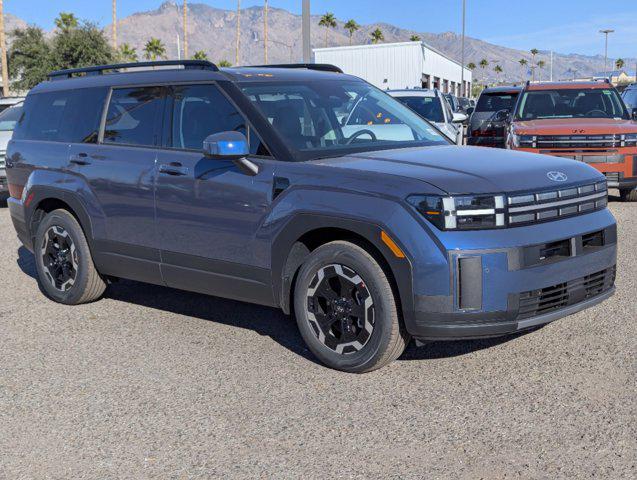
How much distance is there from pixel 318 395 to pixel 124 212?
2.30 metres

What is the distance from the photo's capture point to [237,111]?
5.41 m

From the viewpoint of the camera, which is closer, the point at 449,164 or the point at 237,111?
the point at 449,164

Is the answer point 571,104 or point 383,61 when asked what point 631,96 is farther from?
point 383,61

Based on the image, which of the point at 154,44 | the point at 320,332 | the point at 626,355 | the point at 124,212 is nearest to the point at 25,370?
the point at 124,212

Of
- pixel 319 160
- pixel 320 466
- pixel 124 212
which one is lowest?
pixel 320 466

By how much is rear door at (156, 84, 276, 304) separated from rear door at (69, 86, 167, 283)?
140 millimetres

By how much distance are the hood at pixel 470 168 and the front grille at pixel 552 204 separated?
5 centimetres

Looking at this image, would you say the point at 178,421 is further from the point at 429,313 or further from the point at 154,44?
the point at 154,44

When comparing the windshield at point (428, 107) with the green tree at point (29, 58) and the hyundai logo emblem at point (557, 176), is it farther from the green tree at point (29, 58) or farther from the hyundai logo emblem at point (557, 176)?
the green tree at point (29, 58)

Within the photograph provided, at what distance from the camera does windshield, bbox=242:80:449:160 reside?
5355 millimetres

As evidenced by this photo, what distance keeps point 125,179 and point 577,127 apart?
8.17 meters

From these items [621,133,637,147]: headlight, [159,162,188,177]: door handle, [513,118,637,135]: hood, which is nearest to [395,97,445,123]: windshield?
[513,118,637,135]: hood

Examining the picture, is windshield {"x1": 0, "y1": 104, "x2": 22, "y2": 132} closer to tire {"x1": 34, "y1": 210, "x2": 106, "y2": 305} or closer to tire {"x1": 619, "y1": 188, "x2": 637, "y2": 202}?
tire {"x1": 34, "y1": 210, "x2": 106, "y2": 305}

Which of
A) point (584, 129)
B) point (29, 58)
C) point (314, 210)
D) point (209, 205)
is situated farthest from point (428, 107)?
point (29, 58)
